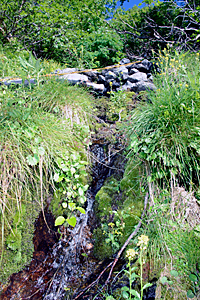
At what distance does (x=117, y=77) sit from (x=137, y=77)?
1.49ft

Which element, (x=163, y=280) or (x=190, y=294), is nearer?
(x=190, y=294)

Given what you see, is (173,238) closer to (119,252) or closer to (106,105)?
(119,252)

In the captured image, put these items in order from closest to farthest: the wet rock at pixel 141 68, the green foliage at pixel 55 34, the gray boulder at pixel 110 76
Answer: the gray boulder at pixel 110 76, the wet rock at pixel 141 68, the green foliage at pixel 55 34

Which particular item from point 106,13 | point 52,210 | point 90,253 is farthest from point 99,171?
point 106,13

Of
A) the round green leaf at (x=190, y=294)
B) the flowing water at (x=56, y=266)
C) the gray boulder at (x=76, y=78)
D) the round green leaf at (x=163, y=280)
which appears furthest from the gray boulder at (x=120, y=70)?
the round green leaf at (x=190, y=294)

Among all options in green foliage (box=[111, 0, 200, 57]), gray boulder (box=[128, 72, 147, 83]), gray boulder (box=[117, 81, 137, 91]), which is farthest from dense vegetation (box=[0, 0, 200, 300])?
green foliage (box=[111, 0, 200, 57])

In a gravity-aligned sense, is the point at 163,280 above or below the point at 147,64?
below

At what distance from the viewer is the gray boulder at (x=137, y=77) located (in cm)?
397

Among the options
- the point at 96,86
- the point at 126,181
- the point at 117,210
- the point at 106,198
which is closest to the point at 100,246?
the point at 117,210

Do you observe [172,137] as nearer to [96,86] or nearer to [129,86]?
[129,86]

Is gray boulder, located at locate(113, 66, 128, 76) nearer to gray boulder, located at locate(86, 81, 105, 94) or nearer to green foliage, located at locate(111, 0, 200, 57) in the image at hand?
gray boulder, located at locate(86, 81, 105, 94)

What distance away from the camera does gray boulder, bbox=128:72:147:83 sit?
397cm

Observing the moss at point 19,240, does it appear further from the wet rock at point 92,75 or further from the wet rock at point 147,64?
the wet rock at point 147,64

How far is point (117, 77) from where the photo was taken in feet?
13.3
